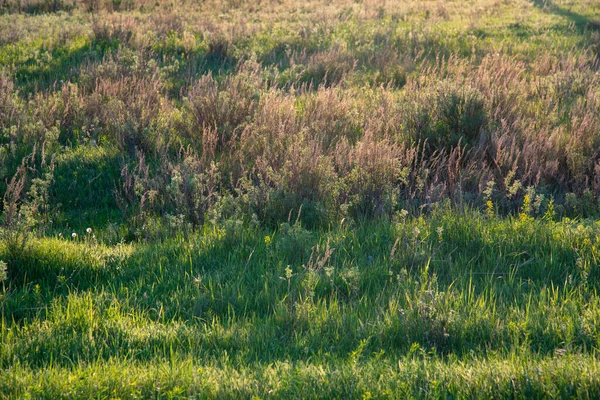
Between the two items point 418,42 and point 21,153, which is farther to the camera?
point 418,42

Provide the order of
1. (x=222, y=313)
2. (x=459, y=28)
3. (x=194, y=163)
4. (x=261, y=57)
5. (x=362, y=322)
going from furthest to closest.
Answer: (x=459, y=28)
(x=261, y=57)
(x=194, y=163)
(x=222, y=313)
(x=362, y=322)

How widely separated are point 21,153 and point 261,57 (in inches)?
237

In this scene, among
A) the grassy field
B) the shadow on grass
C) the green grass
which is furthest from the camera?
the shadow on grass

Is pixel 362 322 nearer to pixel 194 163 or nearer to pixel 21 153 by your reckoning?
pixel 194 163

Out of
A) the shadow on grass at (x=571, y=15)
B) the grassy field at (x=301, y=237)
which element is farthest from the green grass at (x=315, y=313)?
the shadow on grass at (x=571, y=15)

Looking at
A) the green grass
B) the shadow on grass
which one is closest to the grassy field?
the green grass

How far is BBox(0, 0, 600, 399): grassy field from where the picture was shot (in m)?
3.08

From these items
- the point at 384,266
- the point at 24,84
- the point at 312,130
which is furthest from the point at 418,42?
the point at 384,266

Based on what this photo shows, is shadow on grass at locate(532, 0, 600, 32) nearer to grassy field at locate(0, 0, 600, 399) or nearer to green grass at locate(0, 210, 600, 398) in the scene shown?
grassy field at locate(0, 0, 600, 399)

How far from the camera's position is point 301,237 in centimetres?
460

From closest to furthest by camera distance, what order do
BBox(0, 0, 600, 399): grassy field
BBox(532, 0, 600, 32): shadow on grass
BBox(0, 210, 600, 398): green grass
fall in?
1. BBox(0, 210, 600, 398): green grass
2. BBox(0, 0, 600, 399): grassy field
3. BBox(532, 0, 600, 32): shadow on grass

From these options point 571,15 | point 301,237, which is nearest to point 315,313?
point 301,237

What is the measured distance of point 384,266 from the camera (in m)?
4.23

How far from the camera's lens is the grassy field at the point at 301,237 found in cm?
308
